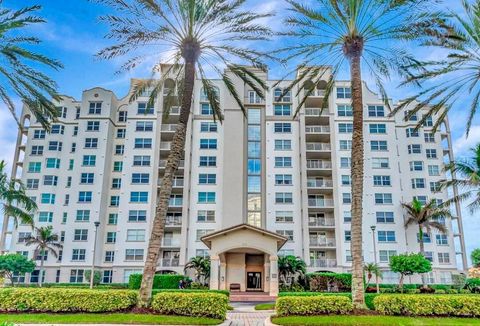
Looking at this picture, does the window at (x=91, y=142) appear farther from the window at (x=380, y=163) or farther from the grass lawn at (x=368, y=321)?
the grass lawn at (x=368, y=321)

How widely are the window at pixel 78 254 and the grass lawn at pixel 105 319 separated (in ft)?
103

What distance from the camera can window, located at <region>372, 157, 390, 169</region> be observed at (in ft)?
157

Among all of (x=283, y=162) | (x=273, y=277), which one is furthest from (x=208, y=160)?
(x=273, y=277)

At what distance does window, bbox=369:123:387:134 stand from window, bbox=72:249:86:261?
124 ft

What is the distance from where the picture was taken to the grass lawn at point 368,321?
1502cm

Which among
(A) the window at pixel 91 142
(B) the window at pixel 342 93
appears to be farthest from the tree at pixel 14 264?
(B) the window at pixel 342 93

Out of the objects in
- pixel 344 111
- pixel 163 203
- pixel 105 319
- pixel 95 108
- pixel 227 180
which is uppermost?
pixel 95 108

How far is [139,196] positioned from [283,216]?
57.1ft

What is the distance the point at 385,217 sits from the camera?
46.2m

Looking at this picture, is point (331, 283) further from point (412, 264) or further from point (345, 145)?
point (345, 145)

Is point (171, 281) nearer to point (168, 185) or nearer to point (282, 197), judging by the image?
point (282, 197)

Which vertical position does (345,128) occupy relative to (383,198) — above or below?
above

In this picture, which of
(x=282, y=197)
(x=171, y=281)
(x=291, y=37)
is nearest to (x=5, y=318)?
(x=291, y=37)

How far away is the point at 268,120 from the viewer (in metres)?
49.8
